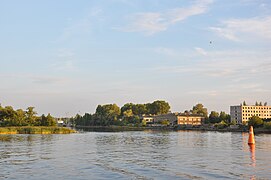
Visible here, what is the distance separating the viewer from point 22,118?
115 meters

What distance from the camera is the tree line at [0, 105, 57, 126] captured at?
114 meters

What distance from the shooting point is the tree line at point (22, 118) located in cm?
11356

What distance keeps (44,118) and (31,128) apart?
14110 mm

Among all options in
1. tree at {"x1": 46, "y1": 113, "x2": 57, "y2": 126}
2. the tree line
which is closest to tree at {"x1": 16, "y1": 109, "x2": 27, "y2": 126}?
the tree line

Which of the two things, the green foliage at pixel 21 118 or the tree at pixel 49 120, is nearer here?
the green foliage at pixel 21 118

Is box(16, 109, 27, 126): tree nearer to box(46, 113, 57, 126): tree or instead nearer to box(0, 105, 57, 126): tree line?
box(0, 105, 57, 126): tree line

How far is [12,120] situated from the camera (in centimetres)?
11375

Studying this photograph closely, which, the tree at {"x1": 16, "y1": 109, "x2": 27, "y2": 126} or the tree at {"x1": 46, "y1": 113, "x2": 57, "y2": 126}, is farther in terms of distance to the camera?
the tree at {"x1": 46, "y1": 113, "x2": 57, "y2": 126}

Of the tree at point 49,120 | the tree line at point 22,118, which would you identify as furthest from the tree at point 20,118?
the tree at point 49,120

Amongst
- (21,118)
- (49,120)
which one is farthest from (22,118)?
(49,120)

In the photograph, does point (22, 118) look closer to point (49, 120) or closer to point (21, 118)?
point (21, 118)

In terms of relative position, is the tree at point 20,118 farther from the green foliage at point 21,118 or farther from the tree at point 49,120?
the tree at point 49,120

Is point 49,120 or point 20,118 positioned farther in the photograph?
point 49,120

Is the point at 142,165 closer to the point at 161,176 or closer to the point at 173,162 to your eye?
the point at 173,162
